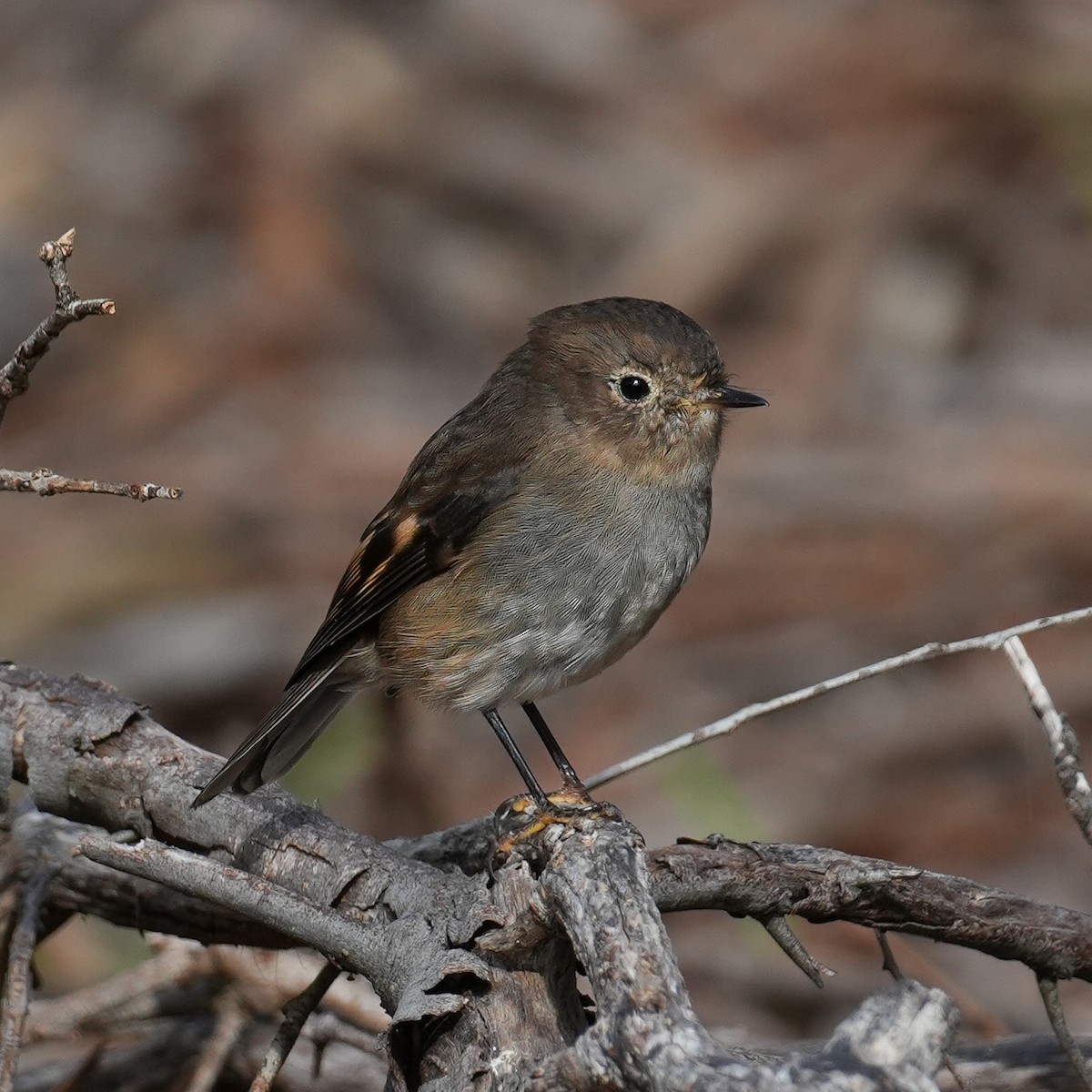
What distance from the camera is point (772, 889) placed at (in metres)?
Answer: 2.46

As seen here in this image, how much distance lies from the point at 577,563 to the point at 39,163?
5.34 m

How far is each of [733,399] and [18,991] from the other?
207 centimetres

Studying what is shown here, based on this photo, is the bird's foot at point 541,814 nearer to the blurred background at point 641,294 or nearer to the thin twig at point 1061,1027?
the thin twig at point 1061,1027

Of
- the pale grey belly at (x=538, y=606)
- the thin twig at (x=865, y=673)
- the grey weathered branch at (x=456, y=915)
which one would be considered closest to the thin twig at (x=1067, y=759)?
the thin twig at (x=865, y=673)

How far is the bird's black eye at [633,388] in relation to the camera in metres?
3.82

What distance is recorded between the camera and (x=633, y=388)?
3.84 m

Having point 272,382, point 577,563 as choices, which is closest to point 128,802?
point 577,563

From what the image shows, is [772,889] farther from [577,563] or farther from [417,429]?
[417,429]

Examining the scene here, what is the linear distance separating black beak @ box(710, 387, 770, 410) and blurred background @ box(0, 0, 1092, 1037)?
1.10 m

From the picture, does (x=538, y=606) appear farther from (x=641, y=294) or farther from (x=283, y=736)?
(x=641, y=294)

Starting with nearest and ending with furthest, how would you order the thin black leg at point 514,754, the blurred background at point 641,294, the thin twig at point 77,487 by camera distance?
1. the thin twig at point 77,487
2. the thin black leg at point 514,754
3. the blurred background at point 641,294

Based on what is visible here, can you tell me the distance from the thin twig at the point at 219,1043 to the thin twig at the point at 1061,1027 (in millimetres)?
1427

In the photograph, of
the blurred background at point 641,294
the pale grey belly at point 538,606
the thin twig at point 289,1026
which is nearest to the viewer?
the thin twig at point 289,1026

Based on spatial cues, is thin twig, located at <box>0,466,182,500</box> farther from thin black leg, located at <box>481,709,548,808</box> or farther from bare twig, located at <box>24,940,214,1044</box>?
thin black leg, located at <box>481,709,548,808</box>
